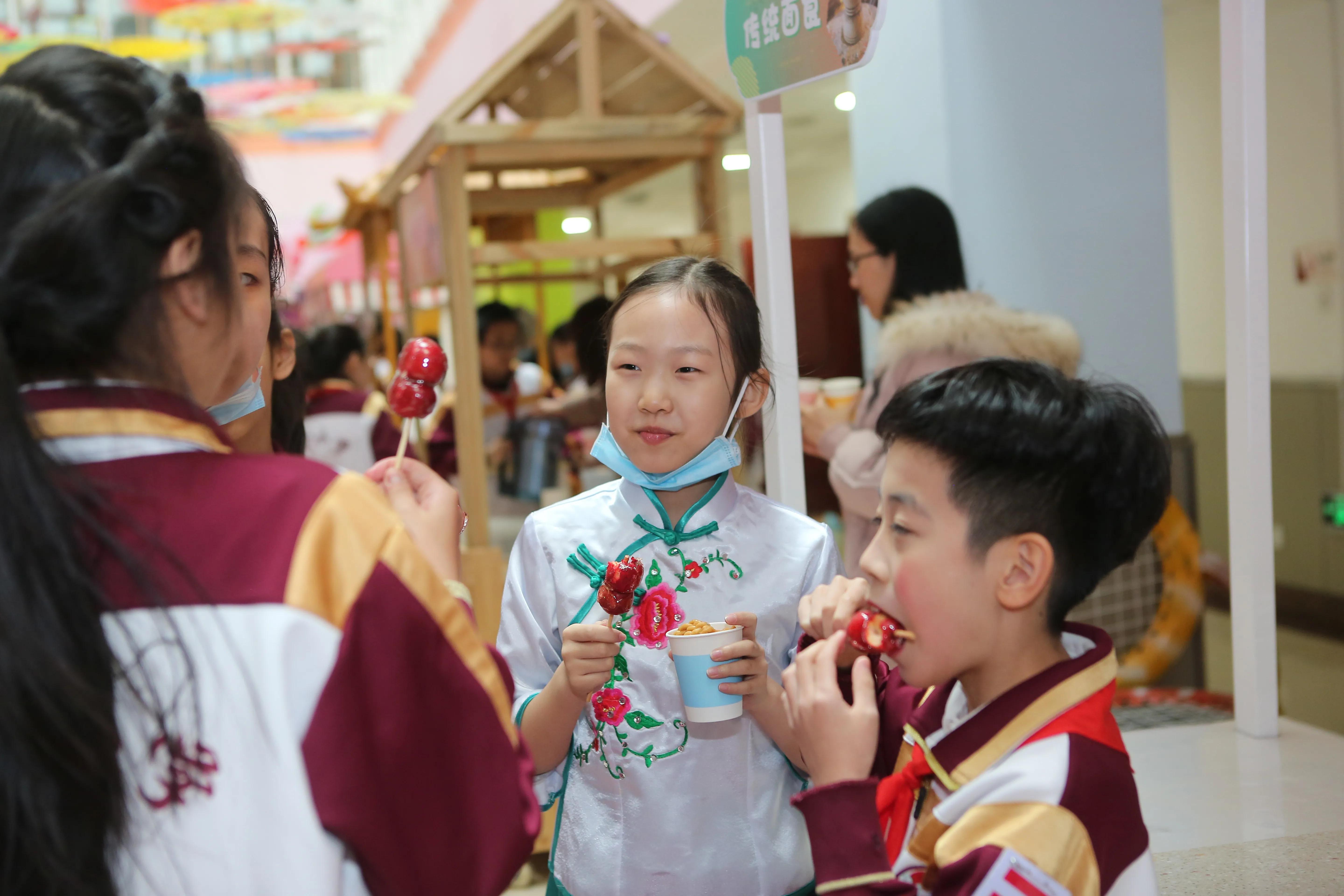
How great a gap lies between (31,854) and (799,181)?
11.4 m

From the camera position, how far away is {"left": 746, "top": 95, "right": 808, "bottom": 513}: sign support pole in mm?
2471

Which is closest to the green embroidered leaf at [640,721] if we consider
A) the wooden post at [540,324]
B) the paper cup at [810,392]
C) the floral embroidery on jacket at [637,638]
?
the floral embroidery on jacket at [637,638]

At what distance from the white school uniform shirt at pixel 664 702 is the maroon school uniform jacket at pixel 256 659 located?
0.60 meters

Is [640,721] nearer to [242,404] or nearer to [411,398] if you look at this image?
[411,398]

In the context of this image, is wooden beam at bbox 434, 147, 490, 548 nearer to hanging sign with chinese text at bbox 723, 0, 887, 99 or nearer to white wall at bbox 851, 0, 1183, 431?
hanging sign with chinese text at bbox 723, 0, 887, 99

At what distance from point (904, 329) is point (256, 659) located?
236cm

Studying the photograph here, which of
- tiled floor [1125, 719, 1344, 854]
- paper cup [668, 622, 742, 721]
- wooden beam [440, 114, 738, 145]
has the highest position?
wooden beam [440, 114, 738, 145]

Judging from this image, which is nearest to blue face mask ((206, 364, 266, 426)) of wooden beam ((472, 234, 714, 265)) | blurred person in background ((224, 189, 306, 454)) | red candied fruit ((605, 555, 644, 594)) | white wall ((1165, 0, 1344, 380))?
blurred person in background ((224, 189, 306, 454))

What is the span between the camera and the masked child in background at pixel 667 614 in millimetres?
1579

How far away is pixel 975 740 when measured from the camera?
4.17 ft

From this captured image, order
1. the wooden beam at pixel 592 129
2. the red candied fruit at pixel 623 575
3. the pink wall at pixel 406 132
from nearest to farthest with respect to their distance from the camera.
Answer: the red candied fruit at pixel 623 575, the wooden beam at pixel 592 129, the pink wall at pixel 406 132

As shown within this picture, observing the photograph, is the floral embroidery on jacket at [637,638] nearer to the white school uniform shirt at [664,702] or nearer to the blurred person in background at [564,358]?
the white school uniform shirt at [664,702]

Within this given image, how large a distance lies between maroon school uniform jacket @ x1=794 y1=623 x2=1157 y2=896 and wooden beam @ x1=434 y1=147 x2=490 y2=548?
2740 mm

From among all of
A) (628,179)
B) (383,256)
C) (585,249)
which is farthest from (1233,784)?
(383,256)
